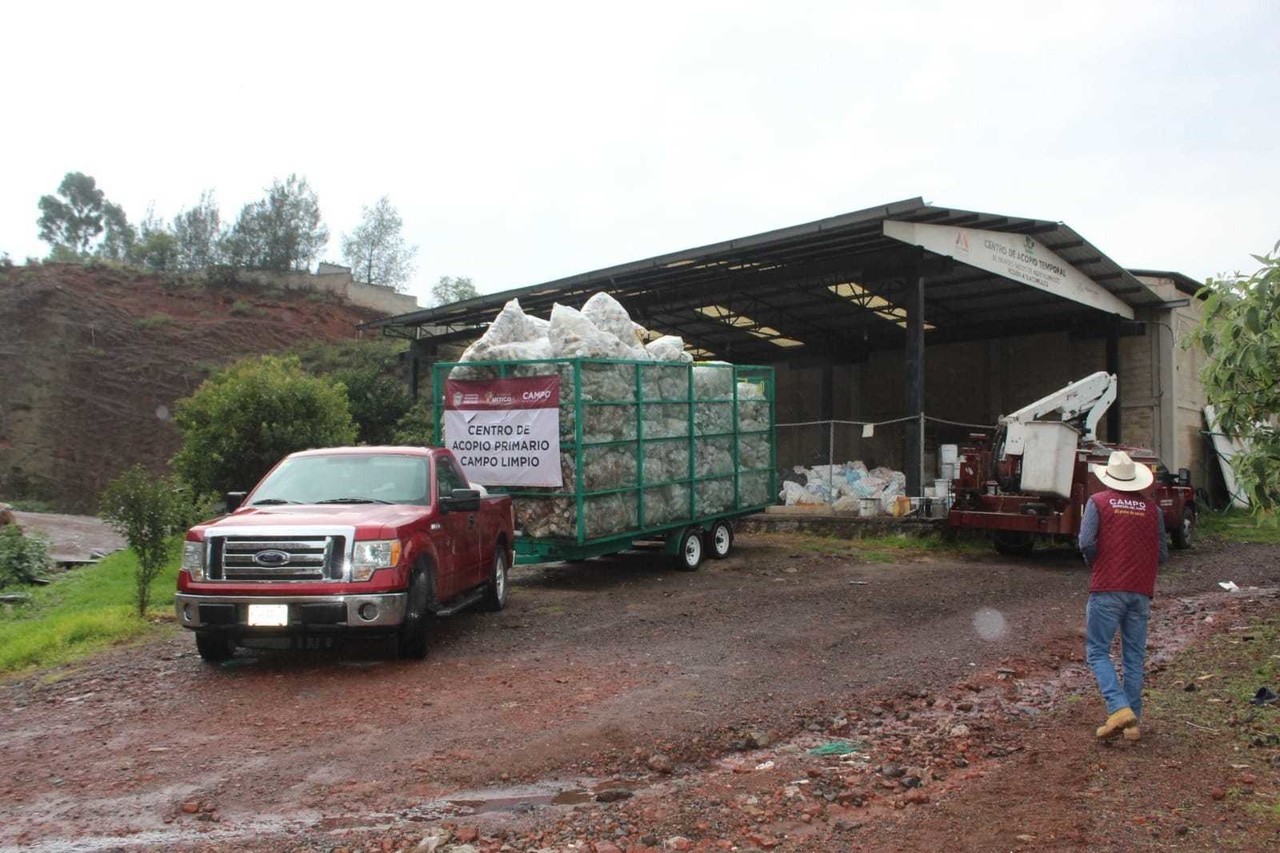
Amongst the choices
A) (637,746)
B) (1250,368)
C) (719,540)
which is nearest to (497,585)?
(637,746)

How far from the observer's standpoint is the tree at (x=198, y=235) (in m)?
51.6

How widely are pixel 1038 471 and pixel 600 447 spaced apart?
262 inches

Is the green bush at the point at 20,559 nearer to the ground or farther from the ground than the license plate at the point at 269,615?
nearer to the ground

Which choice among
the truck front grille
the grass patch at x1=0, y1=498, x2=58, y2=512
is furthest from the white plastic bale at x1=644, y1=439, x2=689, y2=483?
the grass patch at x1=0, y1=498, x2=58, y2=512

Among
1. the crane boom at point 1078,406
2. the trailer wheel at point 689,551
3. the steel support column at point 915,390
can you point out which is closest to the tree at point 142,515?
the trailer wheel at point 689,551

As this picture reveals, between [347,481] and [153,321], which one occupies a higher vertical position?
[153,321]

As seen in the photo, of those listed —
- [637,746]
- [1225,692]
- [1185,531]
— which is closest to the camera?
[637,746]

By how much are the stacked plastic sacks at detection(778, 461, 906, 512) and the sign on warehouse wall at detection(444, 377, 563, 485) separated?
920cm

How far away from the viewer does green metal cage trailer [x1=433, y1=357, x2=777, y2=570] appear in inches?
477

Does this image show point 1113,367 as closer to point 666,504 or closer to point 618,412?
point 666,504

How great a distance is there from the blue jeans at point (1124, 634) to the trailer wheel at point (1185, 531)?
40.8 ft

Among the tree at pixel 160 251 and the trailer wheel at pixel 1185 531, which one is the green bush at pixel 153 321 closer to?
the tree at pixel 160 251

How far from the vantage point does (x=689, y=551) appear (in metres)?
14.2

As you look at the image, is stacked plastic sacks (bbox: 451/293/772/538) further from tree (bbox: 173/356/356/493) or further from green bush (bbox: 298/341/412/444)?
green bush (bbox: 298/341/412/444)
